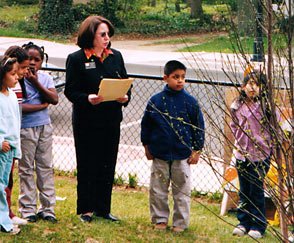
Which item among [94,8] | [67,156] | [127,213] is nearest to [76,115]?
[127,213]

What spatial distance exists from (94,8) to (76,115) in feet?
82.9

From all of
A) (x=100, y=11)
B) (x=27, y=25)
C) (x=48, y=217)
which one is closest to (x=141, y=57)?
(x=100, y=11)

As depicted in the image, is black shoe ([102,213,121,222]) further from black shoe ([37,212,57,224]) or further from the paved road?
the paved road

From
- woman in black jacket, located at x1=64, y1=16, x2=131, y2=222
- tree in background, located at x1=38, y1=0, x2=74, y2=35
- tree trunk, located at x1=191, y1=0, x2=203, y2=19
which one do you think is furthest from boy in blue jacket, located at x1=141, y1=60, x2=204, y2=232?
tree trunk, located at x1=191, y1=0, x2=203, y2=19

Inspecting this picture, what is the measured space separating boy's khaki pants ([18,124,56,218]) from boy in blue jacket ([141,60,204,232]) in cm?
94

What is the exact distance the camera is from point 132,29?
2870 centimetres

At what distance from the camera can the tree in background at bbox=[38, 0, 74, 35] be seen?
2800cm

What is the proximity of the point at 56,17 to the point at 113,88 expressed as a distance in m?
23.8

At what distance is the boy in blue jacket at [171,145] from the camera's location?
5488 mm

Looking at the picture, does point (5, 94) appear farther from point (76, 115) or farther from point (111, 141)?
point (111, 141)

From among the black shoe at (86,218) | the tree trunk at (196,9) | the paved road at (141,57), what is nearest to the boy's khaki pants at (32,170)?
the black shoe at (86,218)

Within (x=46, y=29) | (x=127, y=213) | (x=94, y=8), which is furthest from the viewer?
(x=94, y=8)

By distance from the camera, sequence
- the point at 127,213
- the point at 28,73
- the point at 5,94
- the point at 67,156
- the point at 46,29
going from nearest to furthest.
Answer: the point at 5,94 → the point at 28,73 → the point at 127,213 → the point at 67,156 → the point at 46,29

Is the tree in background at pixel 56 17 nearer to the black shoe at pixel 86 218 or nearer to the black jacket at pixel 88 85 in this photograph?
the black jacket at pixel 88 85
